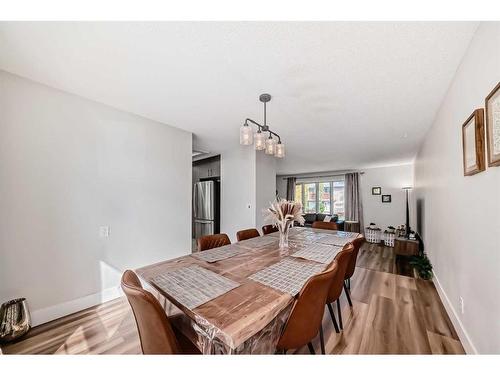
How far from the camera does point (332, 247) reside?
1938 millimetres

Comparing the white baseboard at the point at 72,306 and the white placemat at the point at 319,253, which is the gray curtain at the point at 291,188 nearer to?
the white placemat at the point at 319,253

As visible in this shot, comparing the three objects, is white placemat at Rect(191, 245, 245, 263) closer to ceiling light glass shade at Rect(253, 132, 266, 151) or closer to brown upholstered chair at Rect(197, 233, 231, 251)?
brown upholstered chair at Rect(197, 233, 231, 251)

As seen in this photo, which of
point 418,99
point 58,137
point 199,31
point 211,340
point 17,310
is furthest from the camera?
point 418,99

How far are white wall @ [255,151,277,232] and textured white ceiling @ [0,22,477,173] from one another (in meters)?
1.45

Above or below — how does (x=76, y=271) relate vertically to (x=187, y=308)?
below

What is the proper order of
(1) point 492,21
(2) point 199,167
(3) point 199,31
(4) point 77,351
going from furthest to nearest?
(2) point 199,167, (4) point 77,351, (3) point 199,31, (1) point 492,21

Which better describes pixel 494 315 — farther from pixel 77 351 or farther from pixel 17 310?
pixel 17 310

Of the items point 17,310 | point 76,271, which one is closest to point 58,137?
point 76,271

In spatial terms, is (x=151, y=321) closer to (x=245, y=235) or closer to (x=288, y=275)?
(x=288, y=275)

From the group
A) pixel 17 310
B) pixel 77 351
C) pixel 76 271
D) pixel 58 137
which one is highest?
pixel 58 137

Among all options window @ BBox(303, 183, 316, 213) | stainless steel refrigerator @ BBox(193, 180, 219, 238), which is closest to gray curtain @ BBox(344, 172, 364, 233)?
window @ BBox(303, 183, 316, 213)

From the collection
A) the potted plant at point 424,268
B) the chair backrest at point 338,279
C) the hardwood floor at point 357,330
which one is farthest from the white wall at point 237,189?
the potted plant at point 424,268
